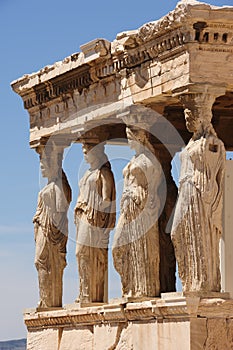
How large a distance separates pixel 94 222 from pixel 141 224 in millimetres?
1998

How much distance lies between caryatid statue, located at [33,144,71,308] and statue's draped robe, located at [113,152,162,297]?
3.13 m

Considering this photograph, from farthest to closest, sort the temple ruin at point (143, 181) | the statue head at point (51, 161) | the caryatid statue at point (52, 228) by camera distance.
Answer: the statue head at point (51, 161), the caryatid statue at point (52, 228), the temple ruin at point (143, 181)

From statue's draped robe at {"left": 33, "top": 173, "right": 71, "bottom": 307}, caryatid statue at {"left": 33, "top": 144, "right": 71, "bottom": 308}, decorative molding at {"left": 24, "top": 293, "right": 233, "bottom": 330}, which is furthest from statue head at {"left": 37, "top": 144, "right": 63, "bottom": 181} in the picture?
decorative molding at {"left": 24, "top": 293, "right": 233, "bottom": 330}

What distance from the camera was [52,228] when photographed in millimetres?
30438

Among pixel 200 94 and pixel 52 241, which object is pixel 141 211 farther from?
pixel 52 241

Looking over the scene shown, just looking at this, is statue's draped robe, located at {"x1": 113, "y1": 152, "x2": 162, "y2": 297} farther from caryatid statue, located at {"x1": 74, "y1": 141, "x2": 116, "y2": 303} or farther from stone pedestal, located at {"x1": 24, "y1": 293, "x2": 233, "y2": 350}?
caryatid statue, located at {"x1": 74, "y1": 141, "x2": 116, "y2": 303}

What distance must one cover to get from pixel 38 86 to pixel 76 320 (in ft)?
13.2

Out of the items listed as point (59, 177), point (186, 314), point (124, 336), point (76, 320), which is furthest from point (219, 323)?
point (59, 177)

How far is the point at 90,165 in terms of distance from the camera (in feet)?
96.4

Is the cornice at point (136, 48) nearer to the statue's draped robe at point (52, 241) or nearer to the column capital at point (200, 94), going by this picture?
the column capital at point (200, 94)

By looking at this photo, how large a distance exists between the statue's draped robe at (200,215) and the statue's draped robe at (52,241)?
4.95 metres

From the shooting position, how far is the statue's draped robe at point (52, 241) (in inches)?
1201

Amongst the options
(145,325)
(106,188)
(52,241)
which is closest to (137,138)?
(106,188)

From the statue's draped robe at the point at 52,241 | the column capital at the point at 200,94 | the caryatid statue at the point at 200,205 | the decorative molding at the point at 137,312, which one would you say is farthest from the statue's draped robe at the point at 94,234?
the column capital at the point at 200,94
